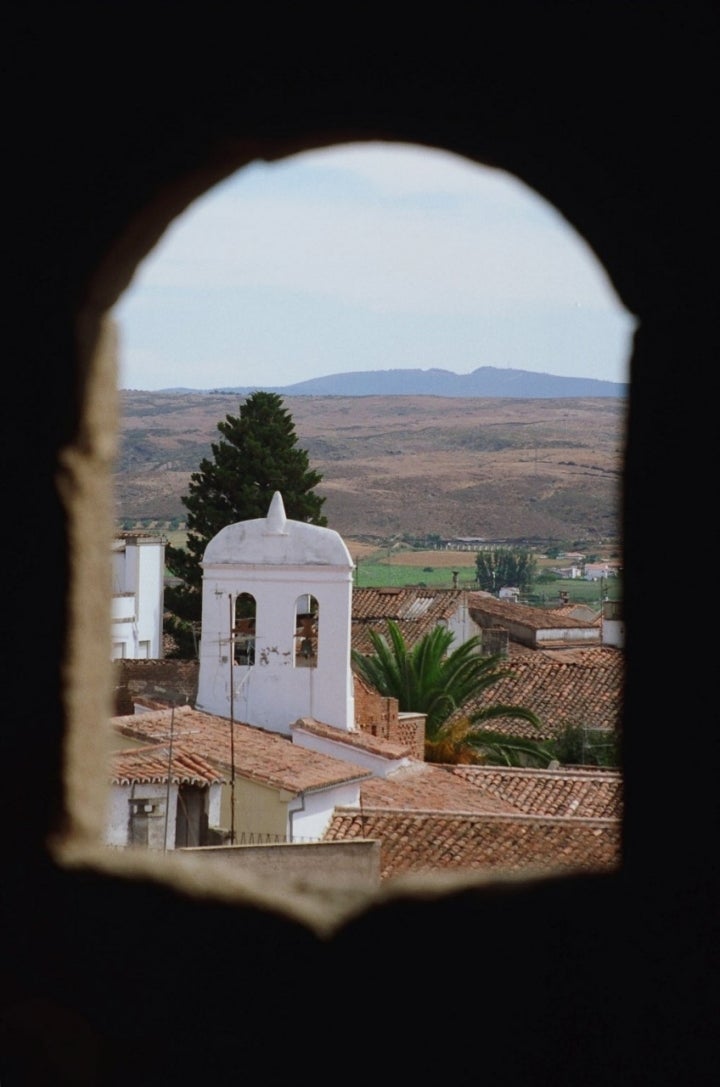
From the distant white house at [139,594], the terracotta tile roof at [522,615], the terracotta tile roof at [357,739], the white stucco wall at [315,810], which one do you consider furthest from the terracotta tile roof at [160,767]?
the terracotta tile roof at [522,615]

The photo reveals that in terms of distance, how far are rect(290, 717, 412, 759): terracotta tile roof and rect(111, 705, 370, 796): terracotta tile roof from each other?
0.31 metres

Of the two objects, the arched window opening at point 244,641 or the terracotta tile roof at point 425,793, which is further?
the arched window opening at point 244,641

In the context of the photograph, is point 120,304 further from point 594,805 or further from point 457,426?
point 457,426

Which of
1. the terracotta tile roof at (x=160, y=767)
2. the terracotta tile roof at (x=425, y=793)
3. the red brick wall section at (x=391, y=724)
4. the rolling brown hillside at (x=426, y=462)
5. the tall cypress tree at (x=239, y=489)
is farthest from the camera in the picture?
the rolling brown hillside at (x=426, y=462)

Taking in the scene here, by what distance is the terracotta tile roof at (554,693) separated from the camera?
23.2 m

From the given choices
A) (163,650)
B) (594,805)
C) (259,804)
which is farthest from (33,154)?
(163,650)

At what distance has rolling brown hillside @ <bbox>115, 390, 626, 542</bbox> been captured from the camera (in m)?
58.0

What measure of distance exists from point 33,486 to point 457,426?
80910 millimetres

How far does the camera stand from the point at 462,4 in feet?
6.02

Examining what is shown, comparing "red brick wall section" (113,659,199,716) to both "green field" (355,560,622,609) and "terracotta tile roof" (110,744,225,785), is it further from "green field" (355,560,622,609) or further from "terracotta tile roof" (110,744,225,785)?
"green field" (355,560,622,609)

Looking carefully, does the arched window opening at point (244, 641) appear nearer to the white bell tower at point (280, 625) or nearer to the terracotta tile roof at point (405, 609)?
the white bell tower at point (280, 625)

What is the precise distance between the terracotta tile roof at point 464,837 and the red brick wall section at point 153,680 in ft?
23.4

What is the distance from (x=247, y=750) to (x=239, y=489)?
15.6 metres

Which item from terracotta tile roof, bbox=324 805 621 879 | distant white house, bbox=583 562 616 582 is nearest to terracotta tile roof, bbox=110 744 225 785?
terracotta tile roof, bbox=324 805 621 879
